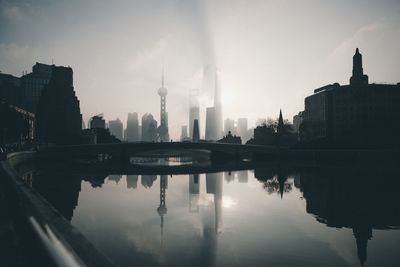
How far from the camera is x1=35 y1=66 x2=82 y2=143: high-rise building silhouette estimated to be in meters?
149

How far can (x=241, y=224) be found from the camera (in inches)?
900

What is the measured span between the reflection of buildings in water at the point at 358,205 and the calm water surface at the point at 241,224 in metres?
0.09

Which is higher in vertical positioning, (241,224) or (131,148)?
(131,148)

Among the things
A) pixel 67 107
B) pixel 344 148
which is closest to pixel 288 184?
pixel 344 148

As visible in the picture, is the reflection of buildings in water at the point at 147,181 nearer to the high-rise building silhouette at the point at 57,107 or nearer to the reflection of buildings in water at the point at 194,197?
the reflection of buildings in water at the point at 194,197

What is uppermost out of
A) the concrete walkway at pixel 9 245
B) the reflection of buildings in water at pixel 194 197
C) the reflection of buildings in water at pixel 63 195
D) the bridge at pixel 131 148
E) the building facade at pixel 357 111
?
the building facade at pixel 357 111

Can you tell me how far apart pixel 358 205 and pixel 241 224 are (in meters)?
14.9

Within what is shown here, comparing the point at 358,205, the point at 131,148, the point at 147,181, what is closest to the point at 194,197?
the point at 147,181

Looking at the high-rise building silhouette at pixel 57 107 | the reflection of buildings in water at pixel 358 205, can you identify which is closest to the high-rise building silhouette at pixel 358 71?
the reflection of buildings in water at pixel 358 205

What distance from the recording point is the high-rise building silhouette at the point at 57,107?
488 ft

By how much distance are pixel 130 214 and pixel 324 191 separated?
27.3 m

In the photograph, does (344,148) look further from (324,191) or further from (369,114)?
(324,191)

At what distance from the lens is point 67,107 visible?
15962cm

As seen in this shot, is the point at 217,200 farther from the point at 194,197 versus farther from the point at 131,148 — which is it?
the point at 131,148
